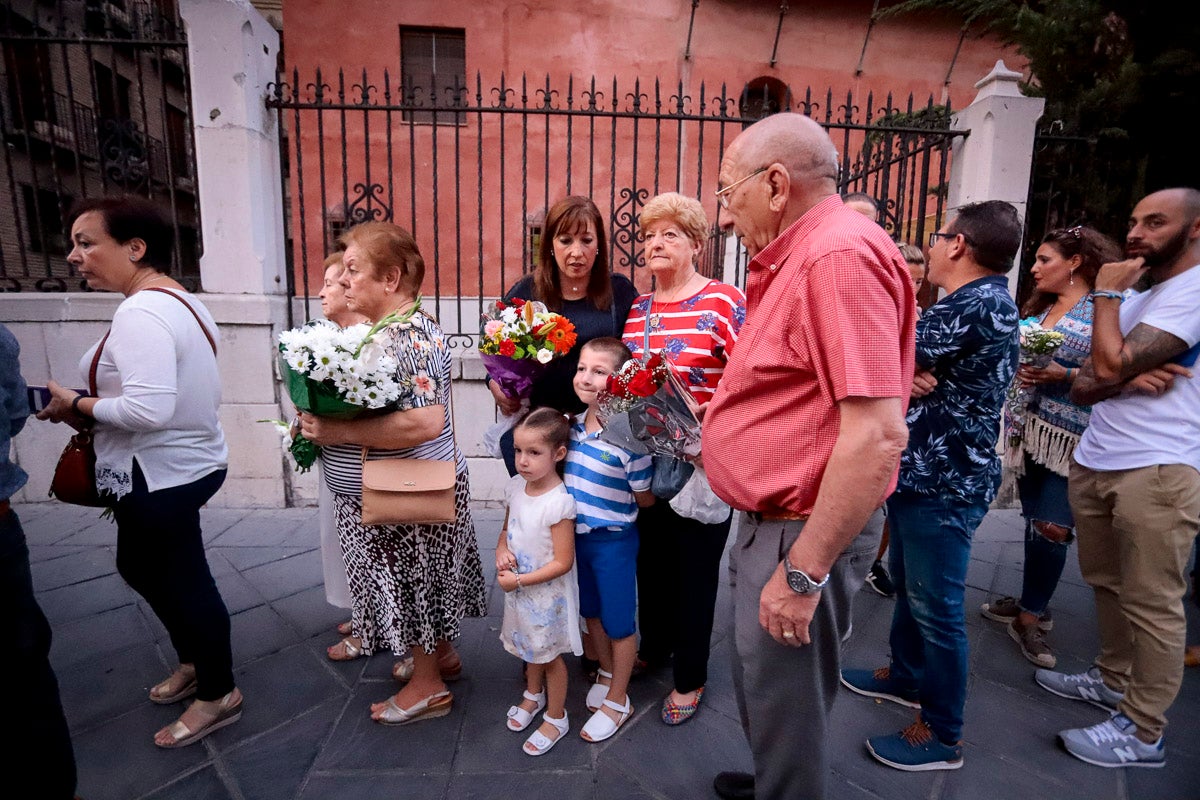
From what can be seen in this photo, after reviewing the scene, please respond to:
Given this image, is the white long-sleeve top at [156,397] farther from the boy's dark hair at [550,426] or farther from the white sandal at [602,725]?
the white sandal at [602,725]

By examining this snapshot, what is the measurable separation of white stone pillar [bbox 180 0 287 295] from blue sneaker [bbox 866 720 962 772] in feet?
16.4

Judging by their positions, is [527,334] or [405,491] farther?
[527,334]

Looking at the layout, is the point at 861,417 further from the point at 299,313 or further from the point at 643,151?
the point at 643,151

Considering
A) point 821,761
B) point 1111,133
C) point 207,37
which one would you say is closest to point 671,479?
point 821,761

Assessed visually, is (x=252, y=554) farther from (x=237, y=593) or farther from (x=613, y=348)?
(x=613, y=348)

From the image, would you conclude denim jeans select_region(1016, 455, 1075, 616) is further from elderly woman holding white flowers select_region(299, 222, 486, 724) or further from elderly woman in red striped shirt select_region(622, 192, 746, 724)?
elderly woman holding white flowers select_region(299, 222, 486, 724)

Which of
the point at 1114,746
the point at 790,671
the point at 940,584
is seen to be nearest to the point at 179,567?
the point at 790,671

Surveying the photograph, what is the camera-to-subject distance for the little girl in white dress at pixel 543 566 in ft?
7.93

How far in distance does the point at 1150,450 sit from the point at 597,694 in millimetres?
2359

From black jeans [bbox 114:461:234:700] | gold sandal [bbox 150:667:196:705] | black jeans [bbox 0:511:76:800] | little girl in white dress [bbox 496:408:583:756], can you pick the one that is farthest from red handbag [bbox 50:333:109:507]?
little girl in white dress [bbox 496:408:583:756]

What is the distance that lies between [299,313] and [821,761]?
5.33 m

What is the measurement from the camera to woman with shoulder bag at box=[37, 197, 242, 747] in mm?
2201

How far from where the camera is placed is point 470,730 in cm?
259

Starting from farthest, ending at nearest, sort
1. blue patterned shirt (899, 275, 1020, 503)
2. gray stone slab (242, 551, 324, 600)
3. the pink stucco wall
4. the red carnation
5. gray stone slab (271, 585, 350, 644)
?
1. the pink stucco wall
2. gray stone slab (242, 551, 324, 600)
3. gray stone slab (271, 585, 350, 644)
4. blue patterned shirt (899, 275, 1020, 503)
5. the red carnation
